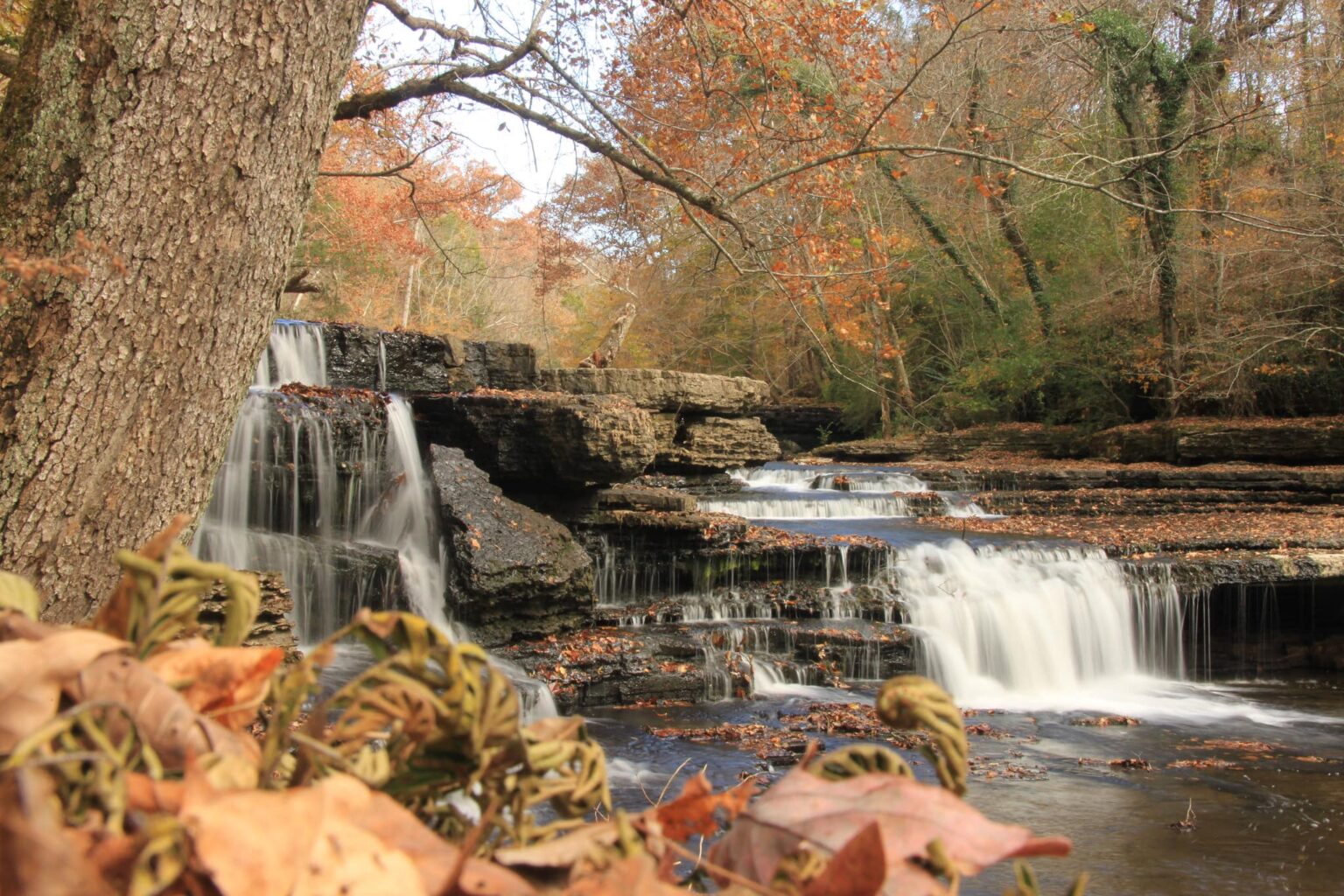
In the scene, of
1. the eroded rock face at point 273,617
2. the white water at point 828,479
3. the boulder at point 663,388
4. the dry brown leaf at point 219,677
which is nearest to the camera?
the dry brown leaf at point 219,677

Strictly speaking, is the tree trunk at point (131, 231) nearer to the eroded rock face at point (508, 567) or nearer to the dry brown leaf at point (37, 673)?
the dry brown leaf at point (37, 673)

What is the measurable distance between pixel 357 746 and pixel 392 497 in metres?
11.1

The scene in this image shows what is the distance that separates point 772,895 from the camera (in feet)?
1.76

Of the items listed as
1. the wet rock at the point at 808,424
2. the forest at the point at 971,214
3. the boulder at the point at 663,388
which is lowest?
the boulder at the point at 663,388

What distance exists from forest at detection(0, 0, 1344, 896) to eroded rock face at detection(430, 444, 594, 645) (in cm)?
6

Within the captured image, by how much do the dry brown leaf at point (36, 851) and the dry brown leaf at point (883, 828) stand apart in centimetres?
34

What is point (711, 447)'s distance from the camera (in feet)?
55.6

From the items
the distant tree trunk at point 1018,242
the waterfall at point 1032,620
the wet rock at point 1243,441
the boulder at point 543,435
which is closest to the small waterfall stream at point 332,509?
the boulder at point 543,435

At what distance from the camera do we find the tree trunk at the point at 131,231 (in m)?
2.08

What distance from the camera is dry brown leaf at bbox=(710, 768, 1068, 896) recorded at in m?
0.53

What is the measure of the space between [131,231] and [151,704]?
6.27 feet

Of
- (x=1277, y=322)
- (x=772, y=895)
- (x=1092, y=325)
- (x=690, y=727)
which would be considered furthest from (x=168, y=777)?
(x=1092, y=325)

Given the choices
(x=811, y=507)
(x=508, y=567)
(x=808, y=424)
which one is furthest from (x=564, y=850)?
(x=808, y=424)

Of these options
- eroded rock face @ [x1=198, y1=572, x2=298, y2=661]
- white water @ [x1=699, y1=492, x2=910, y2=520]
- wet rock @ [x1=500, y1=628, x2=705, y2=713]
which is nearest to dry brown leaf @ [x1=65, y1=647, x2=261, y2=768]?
eroded rock face @ [x1=198, y1=572, x2=298, y2=661]
